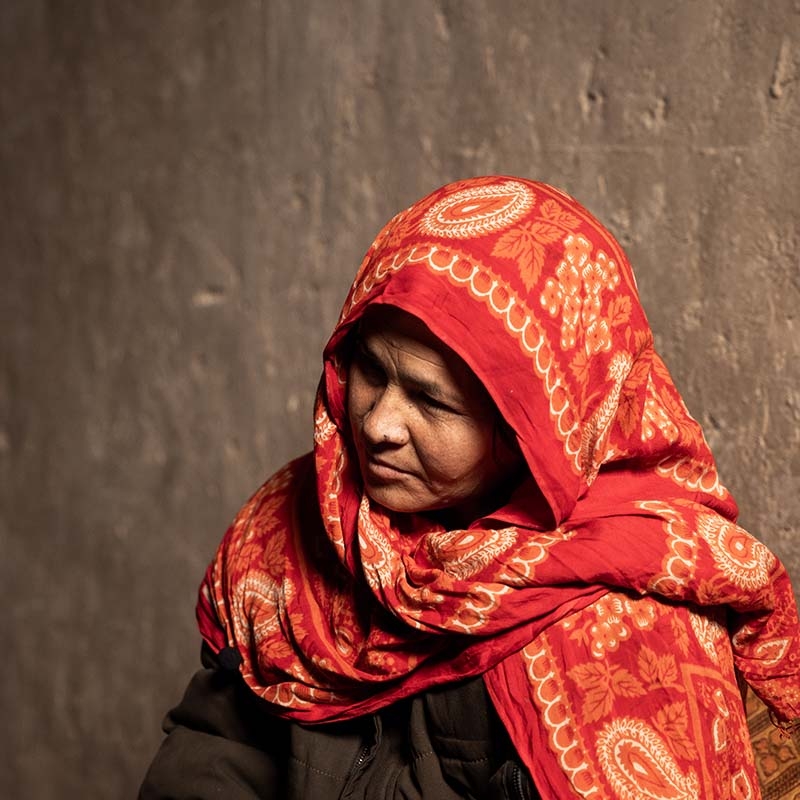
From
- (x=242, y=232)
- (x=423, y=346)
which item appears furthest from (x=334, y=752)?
(x=242, y=232)

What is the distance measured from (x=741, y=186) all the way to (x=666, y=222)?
0.40ft

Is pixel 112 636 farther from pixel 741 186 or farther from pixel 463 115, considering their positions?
pixel 741 186

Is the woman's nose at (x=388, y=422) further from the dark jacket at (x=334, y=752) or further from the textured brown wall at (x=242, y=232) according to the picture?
the textured brown wall at (x=242, y=232)

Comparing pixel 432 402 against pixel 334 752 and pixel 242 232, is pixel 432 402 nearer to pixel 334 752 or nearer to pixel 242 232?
pixel 334 752

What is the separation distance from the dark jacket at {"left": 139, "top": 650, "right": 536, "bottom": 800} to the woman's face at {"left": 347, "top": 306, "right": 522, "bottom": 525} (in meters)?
0.20

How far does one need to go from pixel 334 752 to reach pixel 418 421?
1.33ft

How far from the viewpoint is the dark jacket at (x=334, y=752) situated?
1.16 metres

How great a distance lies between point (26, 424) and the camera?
8.23 ft

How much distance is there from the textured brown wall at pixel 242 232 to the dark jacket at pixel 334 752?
742mm

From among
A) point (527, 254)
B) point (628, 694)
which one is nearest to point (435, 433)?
point (527, 254)

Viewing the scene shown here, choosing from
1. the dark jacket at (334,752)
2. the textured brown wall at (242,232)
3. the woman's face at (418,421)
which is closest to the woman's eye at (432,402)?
the woman's face at (418,421)

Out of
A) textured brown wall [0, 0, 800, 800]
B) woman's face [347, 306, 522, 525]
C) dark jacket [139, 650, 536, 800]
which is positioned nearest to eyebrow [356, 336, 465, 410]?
woman's face [347, 306, 522, 525]

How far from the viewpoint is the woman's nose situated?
1116 millimetres

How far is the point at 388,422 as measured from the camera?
3.67 feet
